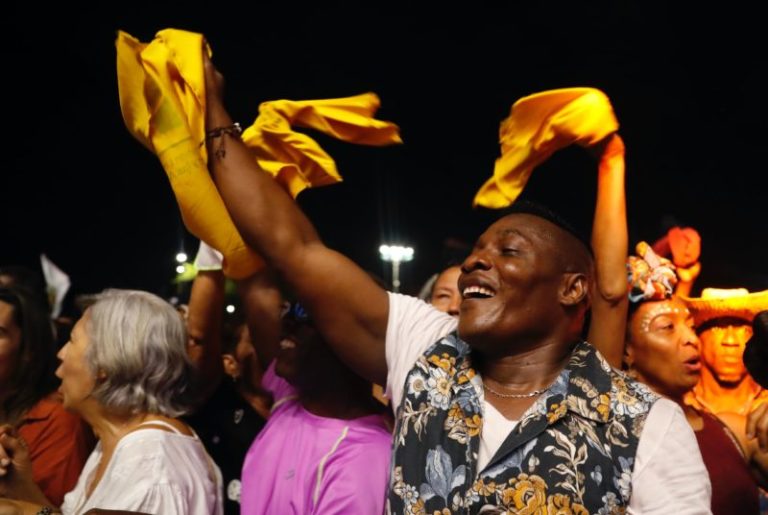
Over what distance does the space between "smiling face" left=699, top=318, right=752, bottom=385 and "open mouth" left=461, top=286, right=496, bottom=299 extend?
96.6 inches

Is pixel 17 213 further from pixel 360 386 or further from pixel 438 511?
pixel 438 511

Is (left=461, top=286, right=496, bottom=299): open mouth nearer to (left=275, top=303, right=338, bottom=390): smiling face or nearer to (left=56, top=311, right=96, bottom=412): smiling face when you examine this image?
(left=275, top=303, right=338, bottom=390): smiling face

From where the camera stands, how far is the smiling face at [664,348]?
12.8ft

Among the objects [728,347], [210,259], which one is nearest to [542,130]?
[210,259]

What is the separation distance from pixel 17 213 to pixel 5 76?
9.61 feet

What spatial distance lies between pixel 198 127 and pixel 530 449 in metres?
1.37

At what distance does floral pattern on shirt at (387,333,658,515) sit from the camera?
7.38 ft

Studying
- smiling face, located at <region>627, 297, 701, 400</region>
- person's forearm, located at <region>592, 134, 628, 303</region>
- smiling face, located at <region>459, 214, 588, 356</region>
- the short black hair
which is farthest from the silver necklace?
smiling face, located at <region>627, 297, 701, 400</region>

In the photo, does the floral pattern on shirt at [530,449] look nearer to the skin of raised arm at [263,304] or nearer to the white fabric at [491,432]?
the white fabric at [491,432]

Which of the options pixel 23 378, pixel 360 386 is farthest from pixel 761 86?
pixel 23 378

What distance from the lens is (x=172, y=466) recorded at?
287cm

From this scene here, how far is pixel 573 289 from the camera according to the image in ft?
8.99

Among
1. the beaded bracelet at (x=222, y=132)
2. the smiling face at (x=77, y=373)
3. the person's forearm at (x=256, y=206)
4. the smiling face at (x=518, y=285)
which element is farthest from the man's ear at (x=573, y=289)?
the smiling face at (x=77, y=373)

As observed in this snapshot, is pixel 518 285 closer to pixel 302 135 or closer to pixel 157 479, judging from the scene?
pixel 302 135
